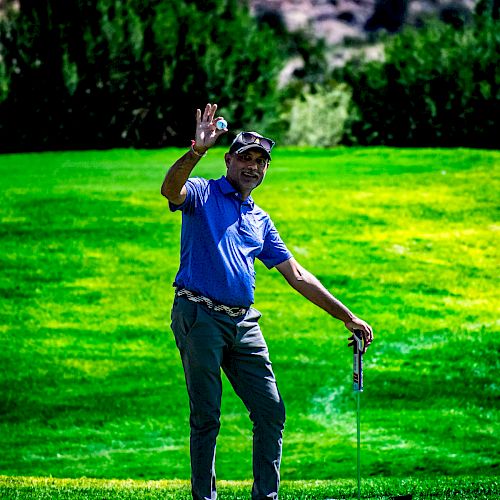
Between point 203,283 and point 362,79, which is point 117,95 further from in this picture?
point 203,283

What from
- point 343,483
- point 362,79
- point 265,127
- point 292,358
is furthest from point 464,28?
point 343,483

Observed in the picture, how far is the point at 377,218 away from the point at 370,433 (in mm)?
7122

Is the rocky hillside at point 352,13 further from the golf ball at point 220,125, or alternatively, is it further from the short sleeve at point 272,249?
the golf ball at point 220,125

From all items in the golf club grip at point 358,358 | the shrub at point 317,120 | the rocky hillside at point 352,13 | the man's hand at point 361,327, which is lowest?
the shrub at point 317,120

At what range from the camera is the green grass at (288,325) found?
12.7m

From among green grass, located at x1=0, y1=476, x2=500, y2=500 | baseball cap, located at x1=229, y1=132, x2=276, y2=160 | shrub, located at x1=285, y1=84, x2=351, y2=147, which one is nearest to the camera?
baseball cap, located at x1=229, y1=132, x2=276, y2=160

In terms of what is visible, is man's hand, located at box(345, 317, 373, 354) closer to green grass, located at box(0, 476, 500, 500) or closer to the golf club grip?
the golf club grip

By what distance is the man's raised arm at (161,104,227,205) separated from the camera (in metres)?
5.85

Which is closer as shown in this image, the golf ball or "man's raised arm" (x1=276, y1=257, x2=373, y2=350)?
the golf ball

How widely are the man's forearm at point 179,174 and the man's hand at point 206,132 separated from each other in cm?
5

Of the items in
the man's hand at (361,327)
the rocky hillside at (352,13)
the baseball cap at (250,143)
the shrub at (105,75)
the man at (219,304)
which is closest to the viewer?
the man at (219,304)

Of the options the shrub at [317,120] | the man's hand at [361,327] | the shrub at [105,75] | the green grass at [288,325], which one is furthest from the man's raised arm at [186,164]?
the shrub at [317,120]

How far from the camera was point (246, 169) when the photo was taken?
245 inches

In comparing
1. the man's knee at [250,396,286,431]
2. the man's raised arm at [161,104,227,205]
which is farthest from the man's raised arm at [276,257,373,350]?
the man's raised arm at [161,104,227,205]
